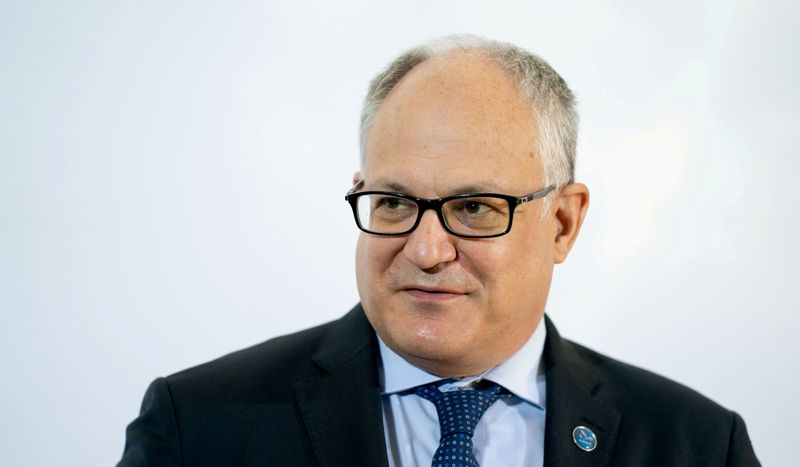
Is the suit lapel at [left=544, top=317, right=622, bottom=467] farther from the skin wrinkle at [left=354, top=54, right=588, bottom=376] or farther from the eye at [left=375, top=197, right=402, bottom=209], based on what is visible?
the eye at [left=375, top=197, right=402, bottom=209]

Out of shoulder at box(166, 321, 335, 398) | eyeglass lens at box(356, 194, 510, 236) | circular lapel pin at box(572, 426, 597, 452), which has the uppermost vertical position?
eyeglass lens at box(356, 194, 510, 236)

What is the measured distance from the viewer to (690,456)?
286 centimetres

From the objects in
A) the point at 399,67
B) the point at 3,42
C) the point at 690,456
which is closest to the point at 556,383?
the point at 690,456

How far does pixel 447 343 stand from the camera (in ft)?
8.44

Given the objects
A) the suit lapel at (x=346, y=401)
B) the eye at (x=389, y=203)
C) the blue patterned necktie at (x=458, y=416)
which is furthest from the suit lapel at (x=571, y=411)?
the eye at (x=389, y=203)

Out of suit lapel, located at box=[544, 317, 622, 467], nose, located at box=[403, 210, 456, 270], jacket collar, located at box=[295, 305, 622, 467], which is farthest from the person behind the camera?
suit lapel, located at box=[544, 317, 622, 467]

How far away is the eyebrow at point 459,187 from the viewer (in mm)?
2557

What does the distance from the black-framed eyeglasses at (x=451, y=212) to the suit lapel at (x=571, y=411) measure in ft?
1.91

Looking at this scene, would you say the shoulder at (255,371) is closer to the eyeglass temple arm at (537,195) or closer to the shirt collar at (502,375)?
the shirt collar at (502,375)

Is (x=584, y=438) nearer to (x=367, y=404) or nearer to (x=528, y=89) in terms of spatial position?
(x=367, y=404)

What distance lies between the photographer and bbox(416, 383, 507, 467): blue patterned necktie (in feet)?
8.64

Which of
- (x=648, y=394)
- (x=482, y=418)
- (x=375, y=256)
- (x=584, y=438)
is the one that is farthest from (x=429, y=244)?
(x=648, y=394)

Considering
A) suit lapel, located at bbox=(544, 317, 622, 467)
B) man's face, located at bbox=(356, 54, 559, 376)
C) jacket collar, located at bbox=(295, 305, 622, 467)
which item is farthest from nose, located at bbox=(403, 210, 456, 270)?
suit lapel, located at bbox=(544, 317, 622, 467)

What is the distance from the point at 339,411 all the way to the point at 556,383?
2.24 ft
